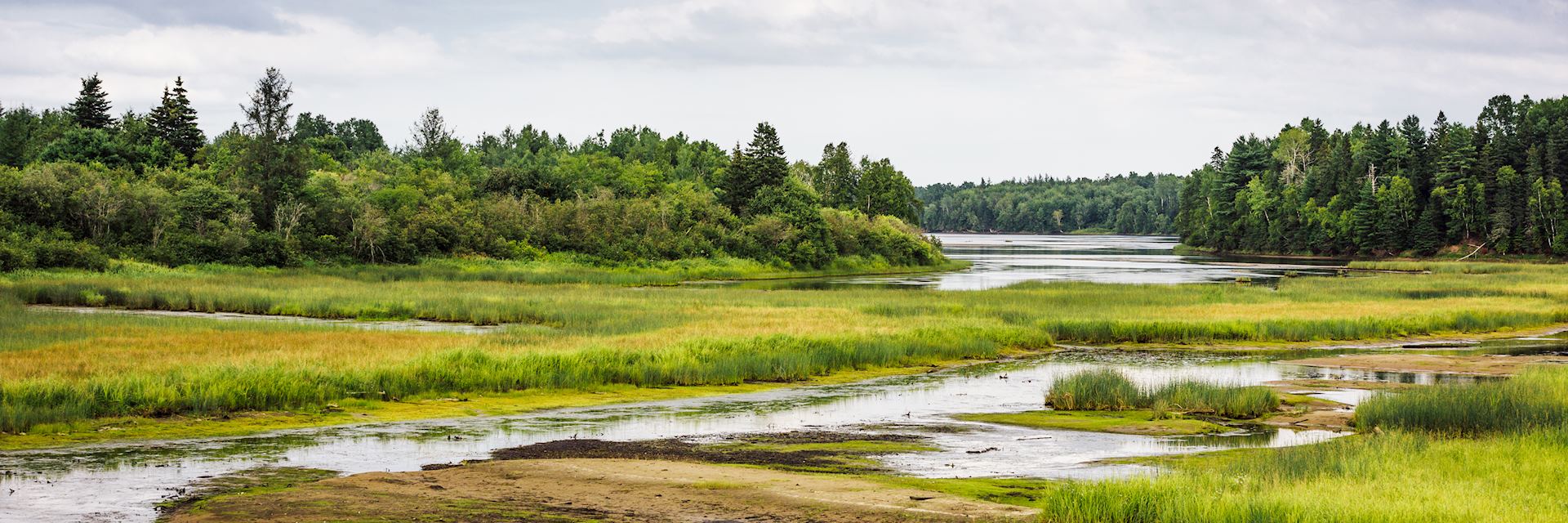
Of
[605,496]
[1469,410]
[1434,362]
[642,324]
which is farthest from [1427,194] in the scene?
[605,496]

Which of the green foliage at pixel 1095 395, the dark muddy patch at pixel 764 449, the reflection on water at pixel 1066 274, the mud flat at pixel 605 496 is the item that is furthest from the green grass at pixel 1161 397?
the reflection on water at pixel 1066 274

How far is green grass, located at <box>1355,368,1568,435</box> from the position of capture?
2138 centimetres

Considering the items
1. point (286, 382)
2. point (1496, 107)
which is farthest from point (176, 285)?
point (1496, 107)

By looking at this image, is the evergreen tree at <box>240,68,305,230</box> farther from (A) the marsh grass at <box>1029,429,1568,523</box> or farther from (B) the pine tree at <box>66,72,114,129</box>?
(A) the marsh grass at <box>1029,429,1568,523</box>

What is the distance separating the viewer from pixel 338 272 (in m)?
75.1

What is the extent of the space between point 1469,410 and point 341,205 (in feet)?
251

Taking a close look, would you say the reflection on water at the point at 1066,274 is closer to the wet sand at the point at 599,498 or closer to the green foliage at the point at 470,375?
the green foliage at the point at 470,375

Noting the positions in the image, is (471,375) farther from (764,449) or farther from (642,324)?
(642,324)

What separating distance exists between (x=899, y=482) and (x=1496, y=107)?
167 m

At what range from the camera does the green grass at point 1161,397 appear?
2561 centimetres

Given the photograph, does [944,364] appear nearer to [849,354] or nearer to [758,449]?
[849,354]

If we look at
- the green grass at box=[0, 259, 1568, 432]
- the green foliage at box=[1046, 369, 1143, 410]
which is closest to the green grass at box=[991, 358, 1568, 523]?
the green grass at box=[0, 259, 1568, 432]

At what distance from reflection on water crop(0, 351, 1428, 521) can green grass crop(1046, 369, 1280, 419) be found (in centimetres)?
106

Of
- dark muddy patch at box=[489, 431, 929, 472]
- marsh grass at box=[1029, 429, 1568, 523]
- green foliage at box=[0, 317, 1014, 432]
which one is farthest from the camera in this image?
green foliage at box=[0, 317, 1014, 432]
